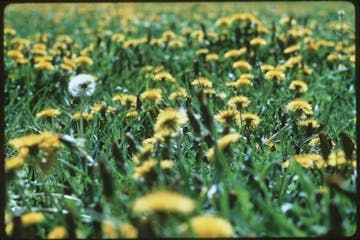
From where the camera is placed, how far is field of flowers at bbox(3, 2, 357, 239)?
1.27 metres

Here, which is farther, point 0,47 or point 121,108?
point 121,108

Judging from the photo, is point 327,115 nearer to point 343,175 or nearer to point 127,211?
point 343,175

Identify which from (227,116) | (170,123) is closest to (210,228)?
(170,123)

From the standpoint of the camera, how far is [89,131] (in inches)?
80.4

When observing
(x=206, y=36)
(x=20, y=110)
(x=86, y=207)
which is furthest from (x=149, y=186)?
(x=206, y=36)

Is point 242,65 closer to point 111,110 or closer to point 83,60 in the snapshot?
point 111,110

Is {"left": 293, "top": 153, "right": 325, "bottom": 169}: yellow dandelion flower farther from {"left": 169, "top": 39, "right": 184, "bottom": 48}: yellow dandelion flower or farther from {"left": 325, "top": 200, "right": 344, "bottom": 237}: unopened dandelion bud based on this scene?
{"left": 169, "top": 39, "right": 184, "bottom": 48}: yellow dandelion flower

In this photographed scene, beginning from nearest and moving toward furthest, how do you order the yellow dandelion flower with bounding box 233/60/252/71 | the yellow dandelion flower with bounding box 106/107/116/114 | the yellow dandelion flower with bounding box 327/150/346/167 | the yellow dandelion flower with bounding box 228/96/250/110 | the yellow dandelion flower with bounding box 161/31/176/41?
the yellow dandelion flower with bounding box 327/150/346/167 < the yellow dandelion flower with bounding box 228/96/250/110 < the yellow dandelion flower with bounding box 106/107/116/114 < the yellow dandelion flower with bounding box 233/60/252/71 < the yellow dandelion flower with bounding box 161/31/176/41

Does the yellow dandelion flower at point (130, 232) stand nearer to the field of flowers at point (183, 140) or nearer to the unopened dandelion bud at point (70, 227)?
the field of flowers at point (183, 140)

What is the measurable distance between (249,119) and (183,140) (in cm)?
22

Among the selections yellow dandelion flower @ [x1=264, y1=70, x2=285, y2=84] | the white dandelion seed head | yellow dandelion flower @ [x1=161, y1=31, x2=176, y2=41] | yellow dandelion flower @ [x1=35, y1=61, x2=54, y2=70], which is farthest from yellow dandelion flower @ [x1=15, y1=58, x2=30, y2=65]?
yellow dandelion flower @ [x1=264, y1=70, x2=285, y2=84]

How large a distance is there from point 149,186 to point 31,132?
983 millimetres

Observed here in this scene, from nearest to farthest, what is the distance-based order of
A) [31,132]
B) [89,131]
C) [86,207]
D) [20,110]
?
[86,207], [89,131], [31,132], [20,110]

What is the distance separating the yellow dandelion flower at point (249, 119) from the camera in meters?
1.91
